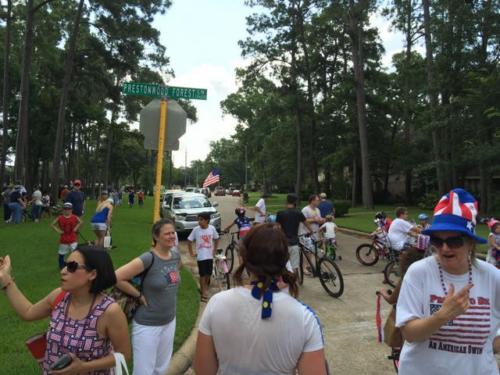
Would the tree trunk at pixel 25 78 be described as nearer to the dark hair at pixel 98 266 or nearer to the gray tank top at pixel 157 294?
the gray tank top at pixel 157 294

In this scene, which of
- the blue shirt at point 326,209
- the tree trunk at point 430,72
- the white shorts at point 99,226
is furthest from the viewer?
the tree trunk at point 430,72

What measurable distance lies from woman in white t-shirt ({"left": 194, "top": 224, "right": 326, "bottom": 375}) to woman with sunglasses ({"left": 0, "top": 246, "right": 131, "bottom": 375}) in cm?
80

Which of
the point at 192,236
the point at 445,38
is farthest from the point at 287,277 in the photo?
the point at 445,38

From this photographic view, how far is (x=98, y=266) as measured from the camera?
2719mm

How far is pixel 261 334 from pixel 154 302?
2162 millimetres

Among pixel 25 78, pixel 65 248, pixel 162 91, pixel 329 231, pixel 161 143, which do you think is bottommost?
pixel 65 248

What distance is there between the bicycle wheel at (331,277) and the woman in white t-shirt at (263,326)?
654 cm

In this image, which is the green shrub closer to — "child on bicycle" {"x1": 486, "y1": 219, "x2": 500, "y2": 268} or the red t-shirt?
"child on bicycle" {"x1": 486, "y1": 219, "x2": 500, "y2": 268}

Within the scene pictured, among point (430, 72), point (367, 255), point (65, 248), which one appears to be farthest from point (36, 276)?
point (430, 72)

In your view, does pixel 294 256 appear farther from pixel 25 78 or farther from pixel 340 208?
pixel 25 78

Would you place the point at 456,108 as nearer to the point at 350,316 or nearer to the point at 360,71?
the point at 360,71

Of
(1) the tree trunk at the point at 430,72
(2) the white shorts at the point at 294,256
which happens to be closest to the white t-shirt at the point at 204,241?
(2) the white shorts at the point at 294,256

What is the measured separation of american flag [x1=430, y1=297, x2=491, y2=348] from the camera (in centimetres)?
220

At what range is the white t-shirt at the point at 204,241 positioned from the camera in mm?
7977
